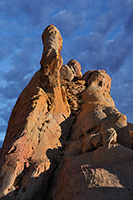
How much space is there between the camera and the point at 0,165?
12.9 metres

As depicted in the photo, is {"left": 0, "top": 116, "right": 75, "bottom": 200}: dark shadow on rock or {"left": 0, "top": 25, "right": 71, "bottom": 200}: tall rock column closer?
{"left": 0, "top": 116, "right": 75, "bottom": 200}: dark shadow on rock

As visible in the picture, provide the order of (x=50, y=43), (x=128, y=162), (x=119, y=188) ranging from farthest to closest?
(x=50, y=43), (x=128, y=162), (x=119, y=188)

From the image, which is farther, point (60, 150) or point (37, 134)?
point (60, 150)

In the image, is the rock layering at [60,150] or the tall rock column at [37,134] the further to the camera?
the tall rock column at [37,134]

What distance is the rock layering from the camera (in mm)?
10570

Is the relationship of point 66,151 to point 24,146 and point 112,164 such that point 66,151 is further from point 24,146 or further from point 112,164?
point 112,164

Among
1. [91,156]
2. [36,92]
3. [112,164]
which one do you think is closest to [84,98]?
[36,92]

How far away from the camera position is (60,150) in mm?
16703

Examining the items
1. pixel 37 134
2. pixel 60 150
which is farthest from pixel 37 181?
pixel 60 150

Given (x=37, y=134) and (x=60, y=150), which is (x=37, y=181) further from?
(x=60, y=150)

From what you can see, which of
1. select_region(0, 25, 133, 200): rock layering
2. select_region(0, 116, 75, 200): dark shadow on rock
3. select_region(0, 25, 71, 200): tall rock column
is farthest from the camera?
select_region(0, 25, 71, 200): tall rock column

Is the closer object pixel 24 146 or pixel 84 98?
pixel 24 146

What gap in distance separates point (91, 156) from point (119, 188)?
381cm

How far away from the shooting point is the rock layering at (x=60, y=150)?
10570 millimetres
